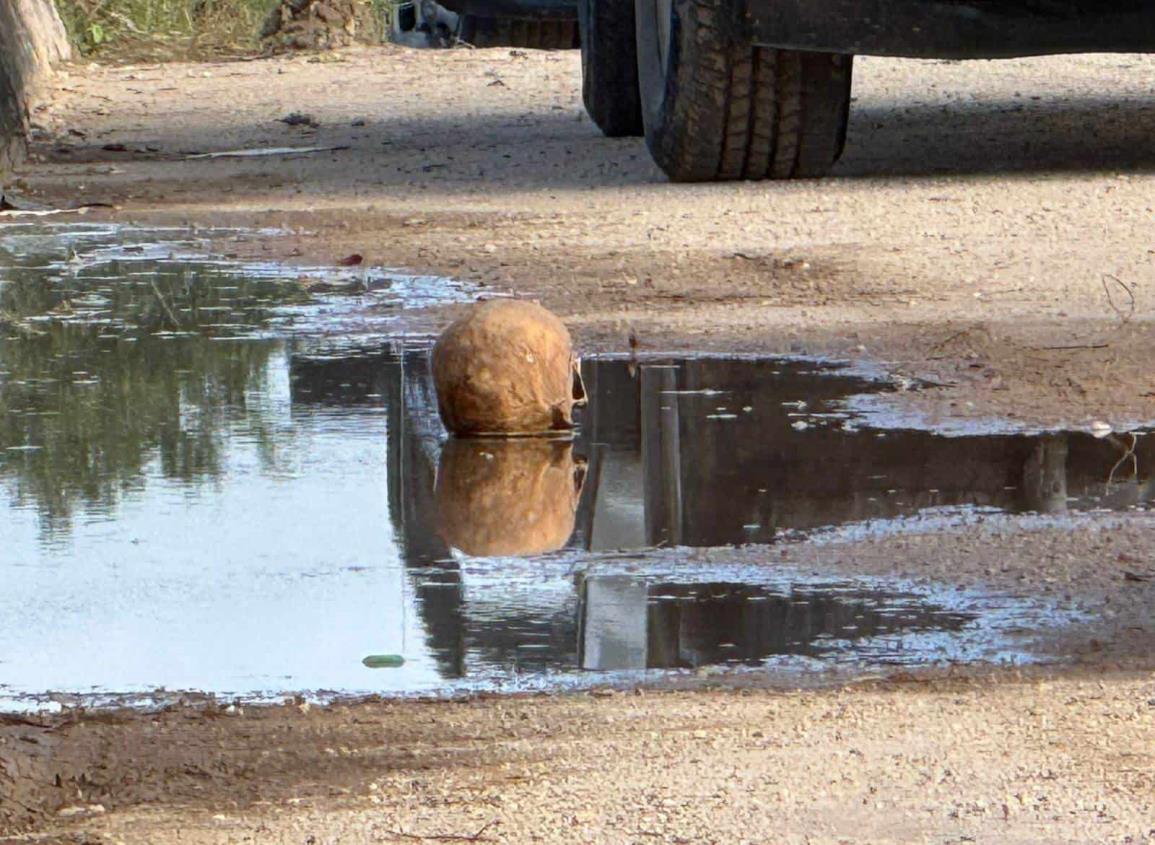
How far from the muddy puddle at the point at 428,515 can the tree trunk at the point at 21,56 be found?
3.86 meters

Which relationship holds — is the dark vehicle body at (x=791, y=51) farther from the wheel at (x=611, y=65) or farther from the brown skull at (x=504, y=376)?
the brown skull at (x=504, y=376)

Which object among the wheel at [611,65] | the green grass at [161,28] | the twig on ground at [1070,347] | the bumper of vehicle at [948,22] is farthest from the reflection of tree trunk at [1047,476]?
the green grass at [161,28]

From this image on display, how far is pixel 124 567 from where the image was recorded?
11.8 ft

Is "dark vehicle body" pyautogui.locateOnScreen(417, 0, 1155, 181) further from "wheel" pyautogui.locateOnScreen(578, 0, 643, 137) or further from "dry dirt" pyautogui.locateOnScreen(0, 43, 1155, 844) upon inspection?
"wheel" pyautogui.locateOnScreen(578, 0, 643, 137)

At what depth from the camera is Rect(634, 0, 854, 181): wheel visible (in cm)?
712

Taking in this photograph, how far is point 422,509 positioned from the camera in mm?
3879

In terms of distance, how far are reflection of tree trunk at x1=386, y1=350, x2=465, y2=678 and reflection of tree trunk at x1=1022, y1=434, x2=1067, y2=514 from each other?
1.05m

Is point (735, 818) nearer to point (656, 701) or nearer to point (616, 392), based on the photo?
point (656, 701)

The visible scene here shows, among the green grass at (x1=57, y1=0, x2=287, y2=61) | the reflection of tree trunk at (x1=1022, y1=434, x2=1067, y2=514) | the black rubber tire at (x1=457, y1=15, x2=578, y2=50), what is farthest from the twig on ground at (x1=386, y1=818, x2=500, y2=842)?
the green grass at (x1=57, y1=0, x2=287, y2=61)

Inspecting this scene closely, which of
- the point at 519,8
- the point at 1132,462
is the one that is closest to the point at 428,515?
the point at 1132,462

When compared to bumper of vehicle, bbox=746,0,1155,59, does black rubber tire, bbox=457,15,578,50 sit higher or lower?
lower

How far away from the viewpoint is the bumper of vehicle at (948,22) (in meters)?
6.77

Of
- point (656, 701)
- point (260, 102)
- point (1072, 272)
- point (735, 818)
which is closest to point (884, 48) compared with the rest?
point (1072, 272)

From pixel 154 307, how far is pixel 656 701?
10.6 ft
